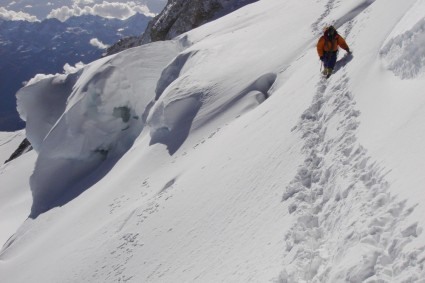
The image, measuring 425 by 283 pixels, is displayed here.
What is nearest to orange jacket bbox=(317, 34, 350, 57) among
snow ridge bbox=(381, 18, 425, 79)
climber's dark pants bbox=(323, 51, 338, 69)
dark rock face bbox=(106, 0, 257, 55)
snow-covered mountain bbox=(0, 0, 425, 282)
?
climber's dark pants bbox=(323, 51, 338, 69)

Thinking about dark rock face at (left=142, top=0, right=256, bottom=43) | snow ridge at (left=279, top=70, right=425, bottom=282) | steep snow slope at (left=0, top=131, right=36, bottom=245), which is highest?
dark rock face at (left=142, top=0, right=256, bottom=43)

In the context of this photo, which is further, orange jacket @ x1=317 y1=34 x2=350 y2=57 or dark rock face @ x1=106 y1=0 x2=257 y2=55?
dark rock face @ x1=106 y1=0 x2=257 y2=55

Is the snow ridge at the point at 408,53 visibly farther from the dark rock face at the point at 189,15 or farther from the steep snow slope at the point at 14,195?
the dark rock face at the point at 189,15

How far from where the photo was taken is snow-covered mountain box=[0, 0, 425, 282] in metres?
6.88

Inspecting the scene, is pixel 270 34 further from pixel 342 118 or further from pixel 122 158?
pixel 342 118

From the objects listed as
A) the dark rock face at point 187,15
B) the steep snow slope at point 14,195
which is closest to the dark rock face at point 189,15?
the dark rock face at point 187,15

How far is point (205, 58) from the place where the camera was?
74.7ft

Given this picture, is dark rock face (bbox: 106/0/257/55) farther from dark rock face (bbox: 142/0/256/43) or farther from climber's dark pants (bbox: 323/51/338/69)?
climber's dark pants (bbox: 323/51/338/69)

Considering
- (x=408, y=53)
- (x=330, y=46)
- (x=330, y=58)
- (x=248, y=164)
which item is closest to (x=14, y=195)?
(x=248, y=164)

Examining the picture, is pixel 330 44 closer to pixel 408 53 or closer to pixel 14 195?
pixel 408 53

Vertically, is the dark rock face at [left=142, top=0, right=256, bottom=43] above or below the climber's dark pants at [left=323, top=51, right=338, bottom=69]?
above

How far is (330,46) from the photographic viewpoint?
1302cm

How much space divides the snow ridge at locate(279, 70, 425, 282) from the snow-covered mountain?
0.03 metres

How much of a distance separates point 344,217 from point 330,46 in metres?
Answer: 7.50
